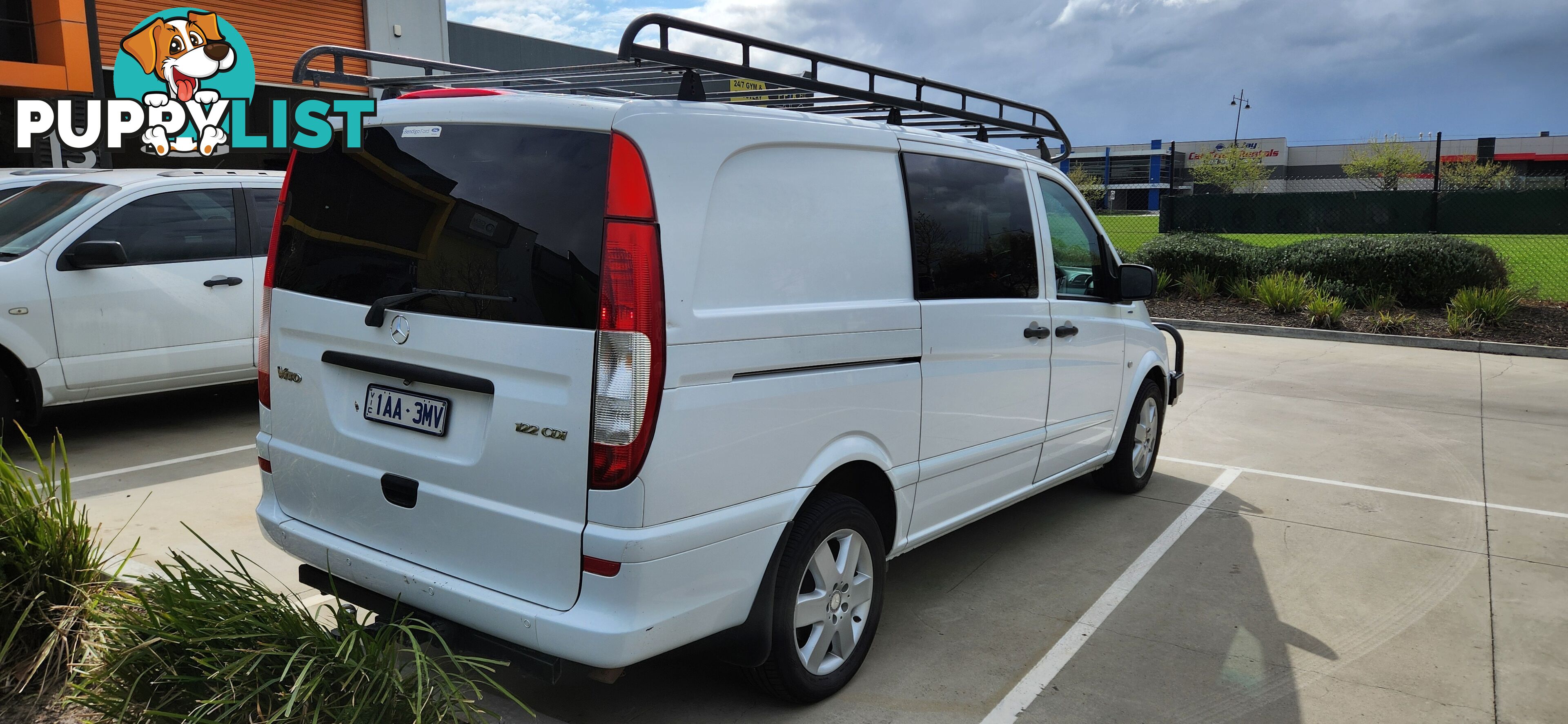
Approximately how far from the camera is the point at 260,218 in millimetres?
7543

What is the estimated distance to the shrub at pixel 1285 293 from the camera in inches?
560

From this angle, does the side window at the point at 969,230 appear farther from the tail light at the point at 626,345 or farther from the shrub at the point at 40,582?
the shrub at the point at 40,582

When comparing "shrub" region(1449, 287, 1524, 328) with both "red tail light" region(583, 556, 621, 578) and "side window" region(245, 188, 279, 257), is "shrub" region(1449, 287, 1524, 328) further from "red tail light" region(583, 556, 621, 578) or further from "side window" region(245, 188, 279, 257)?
"red tail light" region(583, 556, 621, 578)

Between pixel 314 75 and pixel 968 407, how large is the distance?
10.2 ft

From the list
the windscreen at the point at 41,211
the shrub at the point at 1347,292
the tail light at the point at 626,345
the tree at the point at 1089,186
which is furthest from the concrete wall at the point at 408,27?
the tree at the point at 1089,186

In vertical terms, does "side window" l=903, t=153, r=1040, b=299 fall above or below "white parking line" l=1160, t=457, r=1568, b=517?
above

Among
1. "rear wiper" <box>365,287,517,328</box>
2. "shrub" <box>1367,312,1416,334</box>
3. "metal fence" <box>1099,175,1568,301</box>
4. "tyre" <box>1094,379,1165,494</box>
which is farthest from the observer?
"metal fence" <box>1099,175,1568,301</box>

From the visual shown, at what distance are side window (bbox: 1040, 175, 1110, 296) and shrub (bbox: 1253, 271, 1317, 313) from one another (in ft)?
33.5

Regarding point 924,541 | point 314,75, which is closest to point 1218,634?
point 924,541

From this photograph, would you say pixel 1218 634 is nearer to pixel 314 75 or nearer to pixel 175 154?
pixel 314 75

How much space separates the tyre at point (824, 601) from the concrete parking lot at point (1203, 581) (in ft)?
0.43

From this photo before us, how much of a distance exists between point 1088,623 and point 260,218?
20.8ft

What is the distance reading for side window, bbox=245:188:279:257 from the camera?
7.50 meters

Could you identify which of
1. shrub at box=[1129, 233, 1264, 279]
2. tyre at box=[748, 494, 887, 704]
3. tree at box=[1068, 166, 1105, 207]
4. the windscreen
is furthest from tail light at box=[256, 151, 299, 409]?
tree at box=[1068, 166, 1105, 207]
